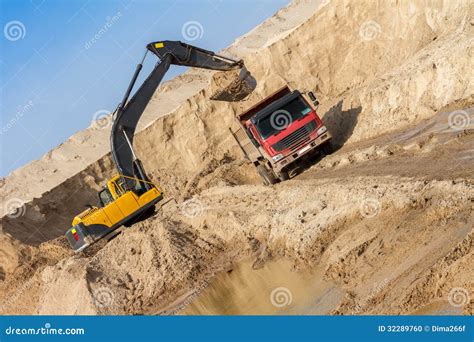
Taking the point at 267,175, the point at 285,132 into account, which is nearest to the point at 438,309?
the point at 285,132

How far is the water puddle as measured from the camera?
22.4ft

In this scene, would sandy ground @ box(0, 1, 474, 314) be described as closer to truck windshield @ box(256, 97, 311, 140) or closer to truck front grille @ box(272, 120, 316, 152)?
truck front grille @ box(272, 120, 316, 152)

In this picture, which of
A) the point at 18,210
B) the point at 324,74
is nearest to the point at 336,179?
the point at 324,74

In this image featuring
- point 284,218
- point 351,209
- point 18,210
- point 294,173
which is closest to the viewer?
point 351,209

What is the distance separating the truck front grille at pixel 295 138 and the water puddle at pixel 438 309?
9.90 meters

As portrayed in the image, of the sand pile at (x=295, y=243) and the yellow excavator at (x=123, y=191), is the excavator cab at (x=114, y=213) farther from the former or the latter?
the sand pile at (x=295, y=243)

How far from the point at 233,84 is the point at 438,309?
58.7ft

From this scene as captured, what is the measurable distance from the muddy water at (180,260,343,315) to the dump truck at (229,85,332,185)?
15.7ft

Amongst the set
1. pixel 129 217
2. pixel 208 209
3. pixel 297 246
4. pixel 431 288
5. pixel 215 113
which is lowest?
pixel 431 288

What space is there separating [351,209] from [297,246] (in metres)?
1.36

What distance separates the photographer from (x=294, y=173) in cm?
1819

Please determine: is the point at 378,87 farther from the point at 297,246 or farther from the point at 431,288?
the point at 431,288

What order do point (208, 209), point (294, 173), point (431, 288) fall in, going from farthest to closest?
point (294, 173)
point (208, 209)
point (431, 288)

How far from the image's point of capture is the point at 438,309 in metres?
7.06
